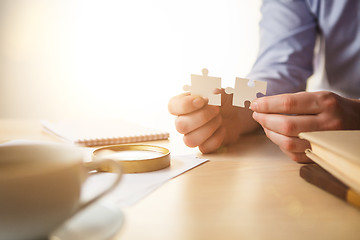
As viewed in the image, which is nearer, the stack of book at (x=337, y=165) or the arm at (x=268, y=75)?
the stack of book at (x=337, y=165)

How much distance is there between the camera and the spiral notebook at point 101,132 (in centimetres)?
89

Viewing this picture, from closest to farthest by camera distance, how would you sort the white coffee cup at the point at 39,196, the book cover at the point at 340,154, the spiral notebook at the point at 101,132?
the white coffee cup at the point at 39,196 < the book cover at the point at 340,154 < the spiral notebook at the point at 101,132

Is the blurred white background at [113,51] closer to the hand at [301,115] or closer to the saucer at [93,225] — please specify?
the hand at [301,115]

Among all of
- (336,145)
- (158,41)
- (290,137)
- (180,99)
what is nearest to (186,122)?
(180,99)

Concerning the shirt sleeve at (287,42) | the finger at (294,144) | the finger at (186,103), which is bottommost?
the finger at (294,144)

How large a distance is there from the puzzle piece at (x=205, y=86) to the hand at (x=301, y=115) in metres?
0.08

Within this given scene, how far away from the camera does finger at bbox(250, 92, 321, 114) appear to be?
0.67 m

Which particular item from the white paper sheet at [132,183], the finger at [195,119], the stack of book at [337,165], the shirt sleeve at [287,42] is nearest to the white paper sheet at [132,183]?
the white paper sheet at [132,183]

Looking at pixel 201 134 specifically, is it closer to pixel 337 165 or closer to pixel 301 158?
pixel 301 158

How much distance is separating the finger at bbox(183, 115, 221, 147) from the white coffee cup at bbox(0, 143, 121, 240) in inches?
17.4

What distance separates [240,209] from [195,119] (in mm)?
343

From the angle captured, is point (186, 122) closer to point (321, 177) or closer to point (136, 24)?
point (321, 177)

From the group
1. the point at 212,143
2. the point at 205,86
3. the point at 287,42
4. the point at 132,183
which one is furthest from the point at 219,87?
the point at 287,42

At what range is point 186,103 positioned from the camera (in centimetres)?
77
